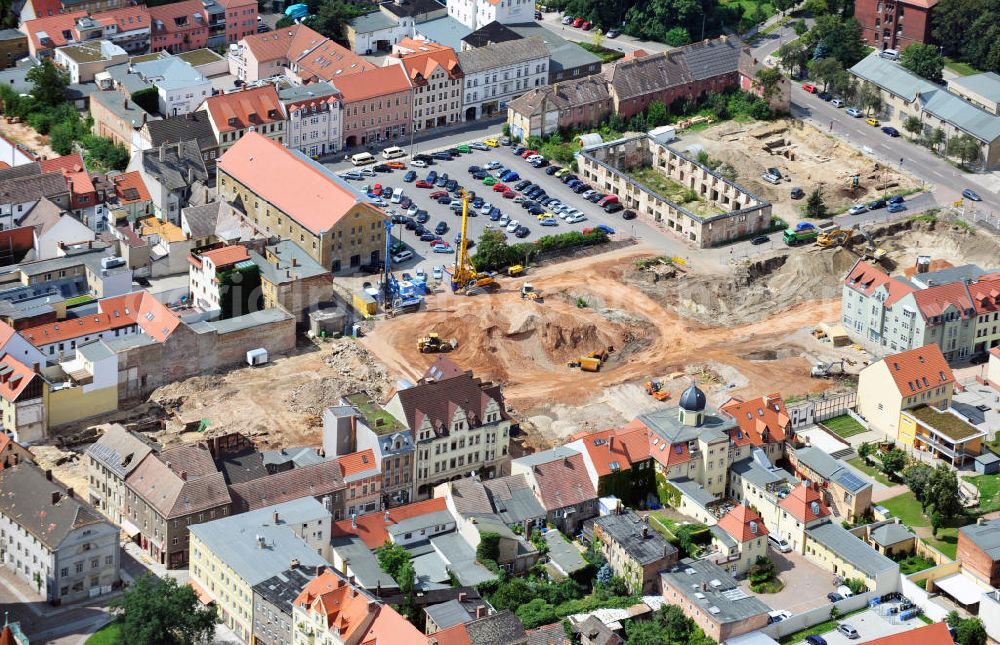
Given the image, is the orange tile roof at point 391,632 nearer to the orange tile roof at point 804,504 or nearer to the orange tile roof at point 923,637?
the orange tile roof at point 923,637

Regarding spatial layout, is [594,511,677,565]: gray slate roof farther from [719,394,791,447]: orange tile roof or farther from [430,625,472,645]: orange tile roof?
[430,625,472,645]: orange tile roof

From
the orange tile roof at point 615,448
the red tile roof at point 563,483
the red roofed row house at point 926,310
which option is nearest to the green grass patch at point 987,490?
the red roofed row house at point 926,310

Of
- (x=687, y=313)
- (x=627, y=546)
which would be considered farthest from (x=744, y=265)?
(x=627, y=546)

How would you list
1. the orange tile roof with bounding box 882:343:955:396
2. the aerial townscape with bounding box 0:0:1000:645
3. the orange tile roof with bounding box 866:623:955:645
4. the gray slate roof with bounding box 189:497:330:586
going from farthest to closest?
the orange tile roof with bounding box 882:343:955:396
the aerial townscape with bounding box 0:0:1000:645
the gray slate roof with bounding box 189:497:330:586
the orange tile roof with bounding box 866:623:955:645

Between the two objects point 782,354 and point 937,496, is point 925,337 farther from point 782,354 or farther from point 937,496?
point 937,496

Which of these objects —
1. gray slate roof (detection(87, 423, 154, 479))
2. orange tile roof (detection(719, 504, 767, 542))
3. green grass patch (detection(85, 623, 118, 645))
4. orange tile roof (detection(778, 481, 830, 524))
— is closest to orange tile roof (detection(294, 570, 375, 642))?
green grass patch (detection(85, 623, 118, 645))

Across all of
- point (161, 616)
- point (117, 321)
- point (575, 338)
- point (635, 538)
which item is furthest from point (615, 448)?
point (117, 321)

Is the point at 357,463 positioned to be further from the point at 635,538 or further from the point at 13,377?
the point at 13,377
